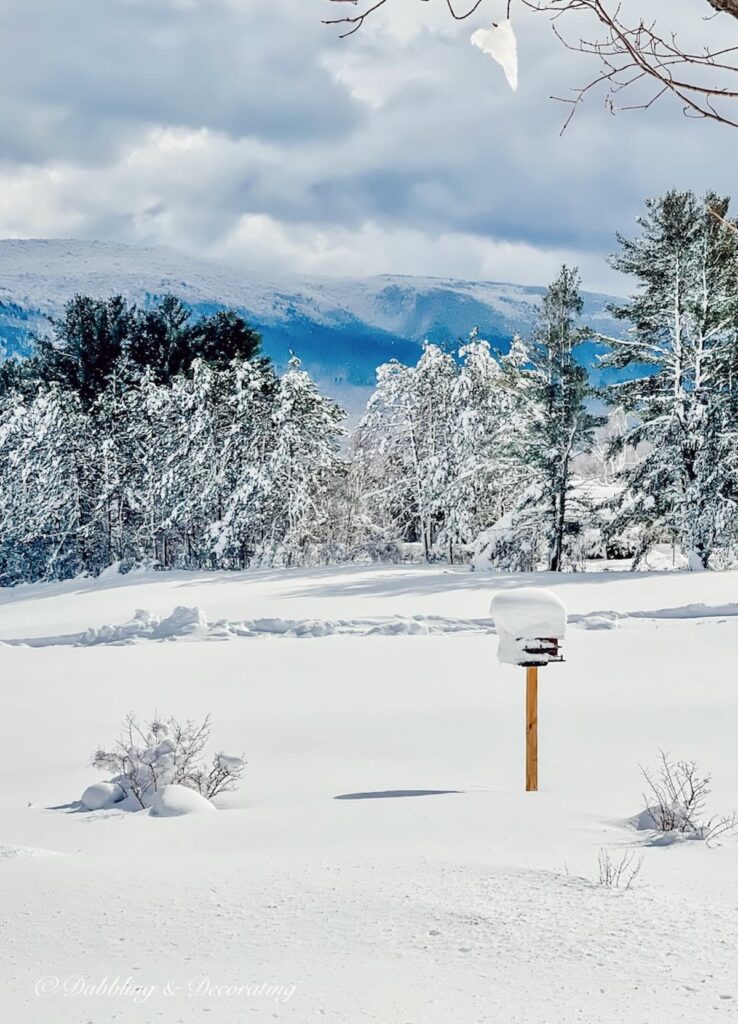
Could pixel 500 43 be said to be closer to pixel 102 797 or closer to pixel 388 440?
pixel 102 797

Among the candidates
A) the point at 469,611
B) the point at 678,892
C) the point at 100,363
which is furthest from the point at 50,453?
the point at 678,892

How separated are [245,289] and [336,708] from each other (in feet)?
471

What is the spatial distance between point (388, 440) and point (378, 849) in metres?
25.0

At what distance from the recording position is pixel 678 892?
3070mm

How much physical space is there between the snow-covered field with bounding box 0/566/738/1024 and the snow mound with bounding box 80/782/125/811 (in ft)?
0.45

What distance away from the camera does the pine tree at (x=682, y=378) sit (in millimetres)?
19312

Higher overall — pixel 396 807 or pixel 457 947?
pixel 457 947

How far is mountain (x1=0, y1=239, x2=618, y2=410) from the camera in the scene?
121m

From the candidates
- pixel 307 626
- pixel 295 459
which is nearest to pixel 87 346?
pixel 295 459

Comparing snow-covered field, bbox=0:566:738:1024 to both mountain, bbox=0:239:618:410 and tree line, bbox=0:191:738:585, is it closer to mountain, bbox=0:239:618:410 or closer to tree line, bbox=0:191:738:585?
tree line, bbox=0:191:738:585

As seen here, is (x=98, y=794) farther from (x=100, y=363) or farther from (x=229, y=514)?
(x=100, y=363)

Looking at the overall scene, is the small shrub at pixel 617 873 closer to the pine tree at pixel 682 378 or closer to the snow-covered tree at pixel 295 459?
the pine tree at pixel 682 378

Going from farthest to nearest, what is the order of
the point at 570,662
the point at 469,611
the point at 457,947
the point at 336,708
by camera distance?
the point at 469,611 → the point at 570,662 → the point at 336,708 → the point at 457,947

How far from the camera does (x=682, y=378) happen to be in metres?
20.1
